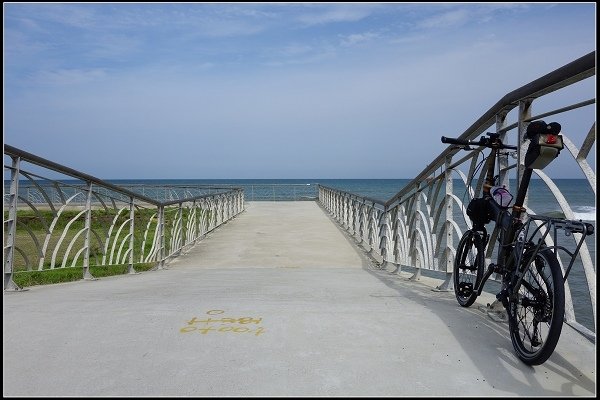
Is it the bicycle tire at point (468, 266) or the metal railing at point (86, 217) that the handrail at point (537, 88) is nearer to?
the bicycle tire at point (468, 266)

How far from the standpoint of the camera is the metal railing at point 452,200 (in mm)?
2441

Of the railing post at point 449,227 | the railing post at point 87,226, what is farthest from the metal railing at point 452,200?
the railing post at point 87,226

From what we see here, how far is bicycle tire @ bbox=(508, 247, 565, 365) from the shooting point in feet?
6.73

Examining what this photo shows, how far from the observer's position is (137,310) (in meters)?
3.29

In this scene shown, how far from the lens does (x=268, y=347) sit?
99.9 inches

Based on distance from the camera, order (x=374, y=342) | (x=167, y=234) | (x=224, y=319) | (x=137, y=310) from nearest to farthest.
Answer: (x=374, y=342)
(x=224, y=319)
(x=137, y=310)
(x=167, y=234)

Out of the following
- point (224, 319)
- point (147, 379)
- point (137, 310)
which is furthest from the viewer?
point (137, 310)

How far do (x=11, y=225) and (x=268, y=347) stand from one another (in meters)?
3.00

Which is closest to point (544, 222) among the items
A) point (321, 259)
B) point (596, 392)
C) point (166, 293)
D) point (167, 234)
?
point (596, 392)

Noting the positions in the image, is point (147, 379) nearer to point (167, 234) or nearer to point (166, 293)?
point (166, 293)

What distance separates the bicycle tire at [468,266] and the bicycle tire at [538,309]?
2.63 feet

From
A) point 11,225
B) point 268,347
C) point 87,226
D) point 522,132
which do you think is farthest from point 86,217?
point 522,132

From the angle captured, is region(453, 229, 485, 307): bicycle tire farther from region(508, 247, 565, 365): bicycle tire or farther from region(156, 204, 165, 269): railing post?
region(156, 204, 165, 269): railing post

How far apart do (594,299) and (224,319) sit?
2044mm
